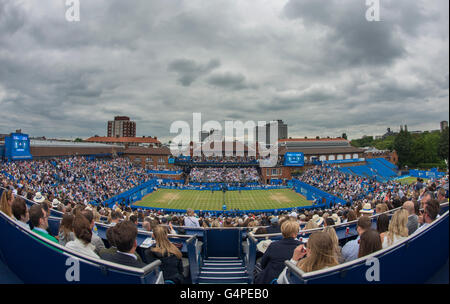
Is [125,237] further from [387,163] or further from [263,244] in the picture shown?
[387,163]

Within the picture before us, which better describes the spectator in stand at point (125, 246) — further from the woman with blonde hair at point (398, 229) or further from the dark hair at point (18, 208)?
the woman with blonde hair at point (398, 229)

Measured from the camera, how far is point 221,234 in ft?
17.7

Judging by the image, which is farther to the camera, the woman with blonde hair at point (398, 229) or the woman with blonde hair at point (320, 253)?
the woman with blonde hair at point (398, 229)

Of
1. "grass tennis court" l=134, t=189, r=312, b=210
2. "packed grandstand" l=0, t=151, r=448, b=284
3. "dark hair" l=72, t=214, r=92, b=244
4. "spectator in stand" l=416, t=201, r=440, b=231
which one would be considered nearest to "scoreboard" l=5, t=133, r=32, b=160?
"grass tennis court" l=134, t=189, r=312, b=210

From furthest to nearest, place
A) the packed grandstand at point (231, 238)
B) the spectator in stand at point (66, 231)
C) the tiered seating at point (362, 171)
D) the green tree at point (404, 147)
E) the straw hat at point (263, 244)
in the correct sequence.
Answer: the green tree at point (404, 147) → the tiered seating at point (362, 171) → the straw hat at point (263, 244) → the spectator in stand at point (66, 231) → the packed grandstand at point (231, 238)

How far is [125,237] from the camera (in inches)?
112

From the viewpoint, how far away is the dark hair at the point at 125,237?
284cm

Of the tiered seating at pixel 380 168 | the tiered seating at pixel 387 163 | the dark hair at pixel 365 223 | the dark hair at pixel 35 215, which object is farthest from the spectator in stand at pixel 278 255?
the tiered seating at pixel 387 163

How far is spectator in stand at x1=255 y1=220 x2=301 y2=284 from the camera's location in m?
3.25

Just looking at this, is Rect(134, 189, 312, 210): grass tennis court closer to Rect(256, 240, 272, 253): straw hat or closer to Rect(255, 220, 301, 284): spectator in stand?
Rect(256, 240, 272, 253): straw hat

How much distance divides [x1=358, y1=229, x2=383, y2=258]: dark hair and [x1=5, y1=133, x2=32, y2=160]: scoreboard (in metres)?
39.1

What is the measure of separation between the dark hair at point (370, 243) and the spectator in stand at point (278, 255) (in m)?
0.85
